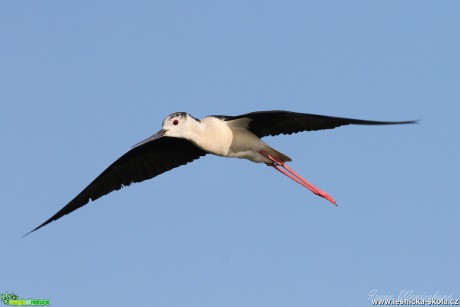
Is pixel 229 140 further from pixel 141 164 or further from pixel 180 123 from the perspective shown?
pixel 141 164

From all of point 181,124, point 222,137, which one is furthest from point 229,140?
point 181,124

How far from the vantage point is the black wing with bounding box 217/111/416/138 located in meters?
14.2

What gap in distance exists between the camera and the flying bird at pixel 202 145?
1505 centimetres

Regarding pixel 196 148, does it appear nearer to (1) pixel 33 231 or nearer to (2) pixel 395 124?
(1) pixel 33 231

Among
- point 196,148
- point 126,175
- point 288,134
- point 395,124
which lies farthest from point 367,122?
point 126,175

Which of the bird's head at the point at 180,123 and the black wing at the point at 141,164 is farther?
the black wing at the point at 141,164

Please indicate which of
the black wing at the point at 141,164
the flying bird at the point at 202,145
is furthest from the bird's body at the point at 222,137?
the black wing at the point at 141,164

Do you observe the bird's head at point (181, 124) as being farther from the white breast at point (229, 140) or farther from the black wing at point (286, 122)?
the black wing at point (286, 122)

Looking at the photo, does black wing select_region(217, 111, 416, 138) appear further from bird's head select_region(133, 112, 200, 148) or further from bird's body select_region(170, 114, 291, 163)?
bird's head select_region(133, 112, 200, 148)

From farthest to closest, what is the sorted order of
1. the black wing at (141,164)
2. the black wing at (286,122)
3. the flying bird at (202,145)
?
the black wing at (141,164)
the flying bird at (202,145)
the black wing at (286,122)

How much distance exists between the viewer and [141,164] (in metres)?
16.8

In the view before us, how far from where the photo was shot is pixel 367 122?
43.7ft

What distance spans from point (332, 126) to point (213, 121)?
215 cm

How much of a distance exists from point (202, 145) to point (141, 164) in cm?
209
